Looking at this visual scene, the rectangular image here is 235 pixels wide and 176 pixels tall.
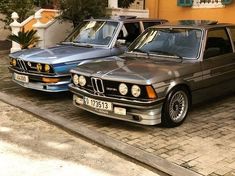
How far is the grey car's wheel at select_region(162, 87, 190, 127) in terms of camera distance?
594cm

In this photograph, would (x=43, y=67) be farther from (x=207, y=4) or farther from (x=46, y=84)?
(x=207, y=4)

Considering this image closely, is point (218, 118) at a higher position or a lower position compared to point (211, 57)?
lower

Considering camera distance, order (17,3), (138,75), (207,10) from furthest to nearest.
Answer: (17,3) → (207,10) → (138,75)

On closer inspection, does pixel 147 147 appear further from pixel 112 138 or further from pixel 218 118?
pixel 218 118

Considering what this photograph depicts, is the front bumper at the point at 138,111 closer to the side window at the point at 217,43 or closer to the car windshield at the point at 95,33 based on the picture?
the side window at the point at 217,43

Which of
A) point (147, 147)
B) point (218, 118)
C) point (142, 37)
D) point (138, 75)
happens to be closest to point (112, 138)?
point (147, 147)

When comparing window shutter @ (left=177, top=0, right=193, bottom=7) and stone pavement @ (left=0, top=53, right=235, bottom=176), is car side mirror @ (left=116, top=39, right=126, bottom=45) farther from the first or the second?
window shutter @ (left=177, top=0, right=193, bottom=7)

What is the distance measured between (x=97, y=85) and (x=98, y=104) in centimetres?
29

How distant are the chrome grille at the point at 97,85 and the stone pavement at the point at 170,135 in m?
0.56

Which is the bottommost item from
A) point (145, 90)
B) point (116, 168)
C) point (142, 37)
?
point (116, 168)

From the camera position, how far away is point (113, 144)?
213 inches

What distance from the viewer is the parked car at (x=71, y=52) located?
7492 millimetres

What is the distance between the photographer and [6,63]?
40.8ft

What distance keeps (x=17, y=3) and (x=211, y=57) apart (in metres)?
10.5
